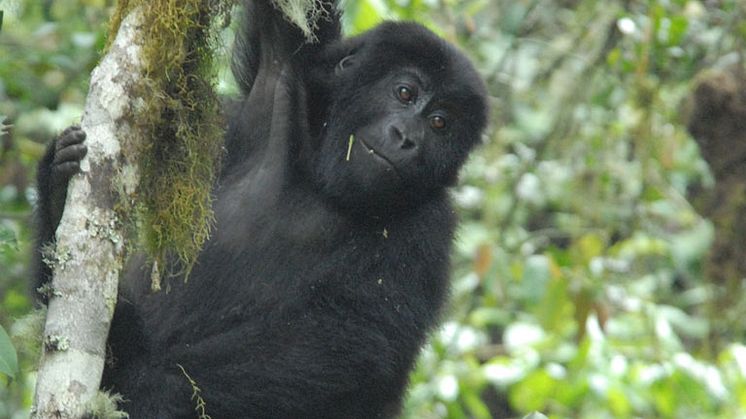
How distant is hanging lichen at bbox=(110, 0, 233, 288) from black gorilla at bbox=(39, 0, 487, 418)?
0.48m

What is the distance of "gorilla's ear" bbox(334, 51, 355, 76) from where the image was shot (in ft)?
14.5

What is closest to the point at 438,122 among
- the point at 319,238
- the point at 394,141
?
the point at 394,141

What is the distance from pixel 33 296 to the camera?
4.14m

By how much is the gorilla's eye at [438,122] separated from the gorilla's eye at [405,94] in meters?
0.12

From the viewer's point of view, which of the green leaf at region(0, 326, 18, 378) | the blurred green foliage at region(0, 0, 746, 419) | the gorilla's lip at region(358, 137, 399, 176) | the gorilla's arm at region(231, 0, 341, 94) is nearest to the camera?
the green leaf at region(0, 326, 18, 378)

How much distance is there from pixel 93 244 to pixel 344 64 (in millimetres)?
1835

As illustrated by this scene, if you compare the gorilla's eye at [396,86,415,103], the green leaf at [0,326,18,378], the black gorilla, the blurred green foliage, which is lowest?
the blurred green foliage

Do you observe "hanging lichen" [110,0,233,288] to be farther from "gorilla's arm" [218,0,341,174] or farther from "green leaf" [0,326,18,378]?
"gorilla's arm" [218,0,341,174]

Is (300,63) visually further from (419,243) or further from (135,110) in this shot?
(135,110)

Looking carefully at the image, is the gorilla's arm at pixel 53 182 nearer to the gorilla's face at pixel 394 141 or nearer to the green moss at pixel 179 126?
the green moss at pixel 179 126

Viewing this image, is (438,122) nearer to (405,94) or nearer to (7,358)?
(405,94)

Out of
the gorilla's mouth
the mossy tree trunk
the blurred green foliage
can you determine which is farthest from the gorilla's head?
the mossy tree trunk

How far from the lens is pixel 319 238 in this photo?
4.26m

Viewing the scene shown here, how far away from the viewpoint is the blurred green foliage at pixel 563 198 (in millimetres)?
5699
